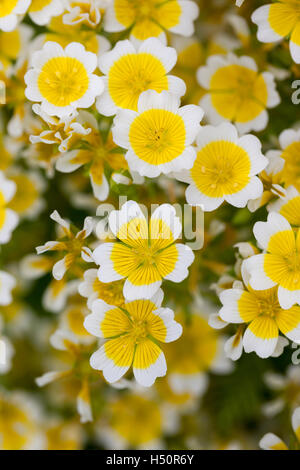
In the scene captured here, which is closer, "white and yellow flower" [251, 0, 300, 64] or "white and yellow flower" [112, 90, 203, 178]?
"white and yellow flower" [112, 90, 203, 178]

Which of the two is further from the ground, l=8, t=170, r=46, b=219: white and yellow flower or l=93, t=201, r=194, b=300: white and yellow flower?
l=8, t=170, r=46, b=219: white and yellow flower

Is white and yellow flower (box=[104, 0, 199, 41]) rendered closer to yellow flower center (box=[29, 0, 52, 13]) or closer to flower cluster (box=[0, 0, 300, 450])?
flower cluster (box=[0, 0, 300, 450])

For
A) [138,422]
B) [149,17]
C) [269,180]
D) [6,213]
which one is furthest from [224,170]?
[138,422]

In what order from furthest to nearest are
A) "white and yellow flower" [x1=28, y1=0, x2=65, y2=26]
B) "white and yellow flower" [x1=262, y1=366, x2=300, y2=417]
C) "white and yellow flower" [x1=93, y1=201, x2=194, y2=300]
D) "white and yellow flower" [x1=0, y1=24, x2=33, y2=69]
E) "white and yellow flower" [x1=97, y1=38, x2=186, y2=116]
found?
"white and yellow flower" [x1=262, y1=366, x2=300, y2=417], "white and yellow flower" [x1=0, y1=24, x2=33, y2=69], "white and yellow flower" [x1=28, y1=0, x2=65, y2=26], "white and yellow flower" [x1=97, y1=38, x2=186, y2=116], "white and yellow flower" [x1=93, y1=201, x2=194, y2=300]

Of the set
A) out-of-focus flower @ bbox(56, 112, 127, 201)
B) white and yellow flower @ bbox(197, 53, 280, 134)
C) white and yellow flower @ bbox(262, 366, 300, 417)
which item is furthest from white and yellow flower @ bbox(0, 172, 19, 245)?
white and yellow flower @ bbox(262, 366, 300, 417)

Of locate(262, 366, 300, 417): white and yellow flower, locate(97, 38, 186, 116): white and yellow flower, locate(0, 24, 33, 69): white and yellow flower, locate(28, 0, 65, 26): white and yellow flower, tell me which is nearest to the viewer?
locate(97, 38, 186, 116): white and yellow flower

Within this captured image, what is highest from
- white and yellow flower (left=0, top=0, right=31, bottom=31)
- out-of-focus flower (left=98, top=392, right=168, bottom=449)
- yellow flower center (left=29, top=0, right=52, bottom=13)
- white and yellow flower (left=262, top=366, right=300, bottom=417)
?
yellow flower center (left=29, top=0, right=52, bottom=13)

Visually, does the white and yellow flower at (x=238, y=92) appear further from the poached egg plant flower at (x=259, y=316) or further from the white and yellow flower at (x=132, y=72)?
the poached egg plant flower at (x=259, y=316)

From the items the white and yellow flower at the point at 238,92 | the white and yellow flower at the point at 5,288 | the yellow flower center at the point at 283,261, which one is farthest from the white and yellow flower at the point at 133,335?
the white and yellow flower at the point at 238,92
